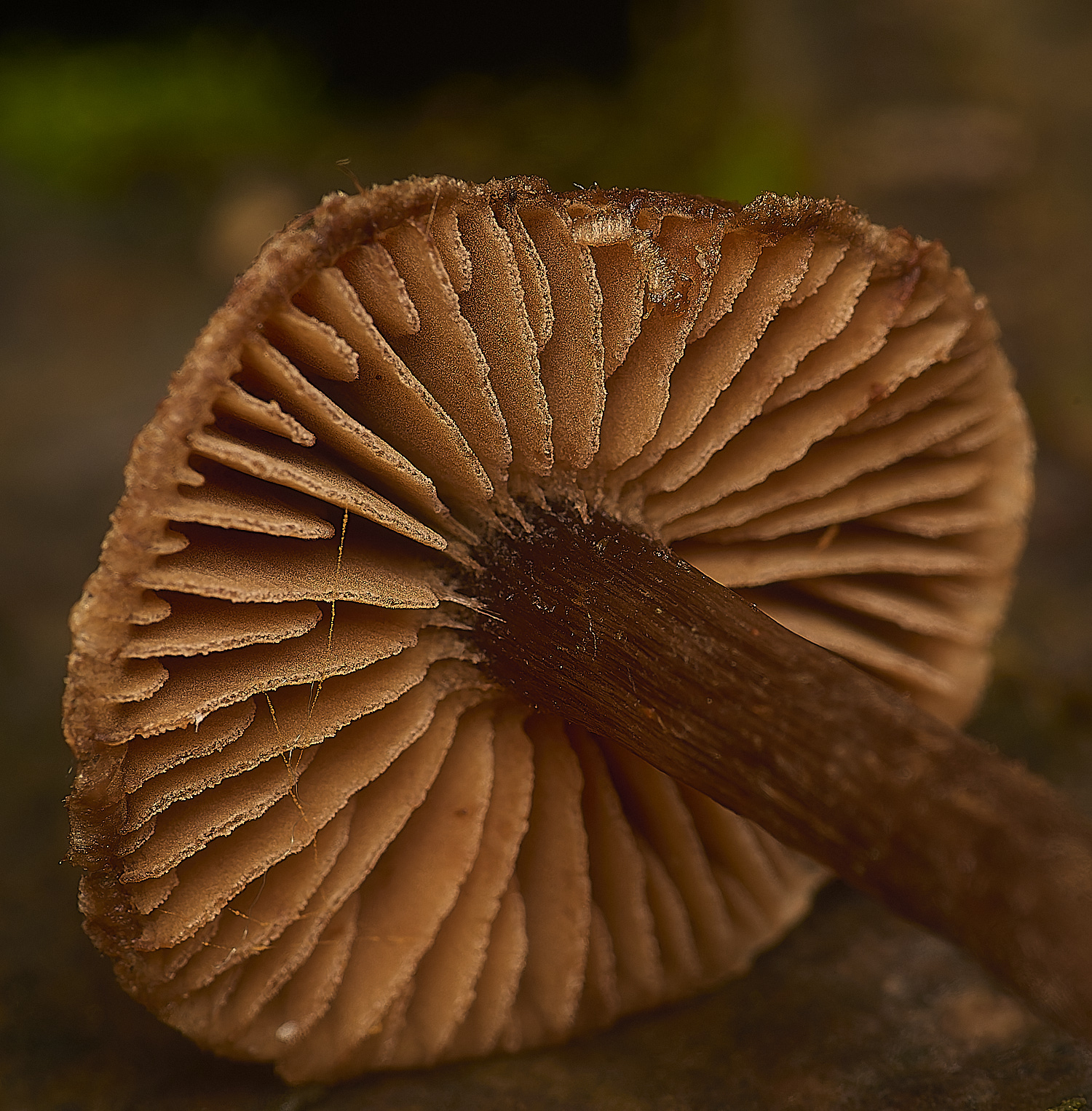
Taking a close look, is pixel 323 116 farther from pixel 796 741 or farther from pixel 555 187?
pixel 796 741

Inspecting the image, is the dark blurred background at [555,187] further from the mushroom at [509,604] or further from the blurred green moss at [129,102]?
the mushroom at [509,604]

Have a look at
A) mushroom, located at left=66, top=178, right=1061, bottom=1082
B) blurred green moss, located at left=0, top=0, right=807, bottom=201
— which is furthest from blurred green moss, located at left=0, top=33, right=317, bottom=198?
mushroom, located at left=66, top=178, right=1061, bottom=1082

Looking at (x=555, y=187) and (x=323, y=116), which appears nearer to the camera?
(x=555, y=187)

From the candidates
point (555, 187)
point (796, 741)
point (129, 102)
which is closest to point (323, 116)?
point (129, 102)

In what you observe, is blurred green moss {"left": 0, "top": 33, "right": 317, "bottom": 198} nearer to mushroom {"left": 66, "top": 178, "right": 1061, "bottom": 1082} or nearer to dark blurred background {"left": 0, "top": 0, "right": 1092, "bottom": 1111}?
dark blurred background {"left": 0, "top": 0, "right": 1092, "bottom": 1111}

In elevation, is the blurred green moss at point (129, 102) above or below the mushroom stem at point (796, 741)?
above

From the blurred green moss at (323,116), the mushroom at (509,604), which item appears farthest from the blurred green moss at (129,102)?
the mushroom at (509,604)
